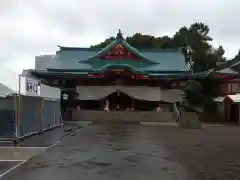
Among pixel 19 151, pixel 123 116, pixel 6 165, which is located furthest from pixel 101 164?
pixel 123 116

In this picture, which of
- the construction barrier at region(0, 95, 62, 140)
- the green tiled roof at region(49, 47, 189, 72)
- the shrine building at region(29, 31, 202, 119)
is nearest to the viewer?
the construction barrier at region(0, 95, 62, 140)

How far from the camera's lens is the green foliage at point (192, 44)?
5695 cm

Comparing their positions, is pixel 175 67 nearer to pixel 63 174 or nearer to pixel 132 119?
A: pixel 132 119

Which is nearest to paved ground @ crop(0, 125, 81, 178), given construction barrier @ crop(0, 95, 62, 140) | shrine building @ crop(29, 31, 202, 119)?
construction barrier @ crop(0, 95, 62, 140)

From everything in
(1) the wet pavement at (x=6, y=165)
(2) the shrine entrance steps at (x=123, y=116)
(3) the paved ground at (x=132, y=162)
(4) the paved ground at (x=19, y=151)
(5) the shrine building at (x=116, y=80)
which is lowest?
(3) the paved ground at (x=132, y=162)

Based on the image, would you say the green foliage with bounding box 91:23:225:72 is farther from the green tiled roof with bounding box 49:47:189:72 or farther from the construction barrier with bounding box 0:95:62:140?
the construction barrier with bounding box 0:95:62:140

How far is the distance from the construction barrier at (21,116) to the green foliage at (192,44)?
125 ft

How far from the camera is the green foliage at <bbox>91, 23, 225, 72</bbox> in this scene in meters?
57.0

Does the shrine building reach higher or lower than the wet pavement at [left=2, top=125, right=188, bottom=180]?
higher

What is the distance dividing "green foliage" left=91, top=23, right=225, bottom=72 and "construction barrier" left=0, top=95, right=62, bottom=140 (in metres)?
38.2

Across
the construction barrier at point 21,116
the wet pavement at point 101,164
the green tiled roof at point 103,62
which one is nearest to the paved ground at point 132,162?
the wet pavement at point 101,164

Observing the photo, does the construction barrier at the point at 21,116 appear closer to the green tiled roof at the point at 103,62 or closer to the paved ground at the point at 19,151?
the paved ground at the point at 19,151

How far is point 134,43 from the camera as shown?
64188mm

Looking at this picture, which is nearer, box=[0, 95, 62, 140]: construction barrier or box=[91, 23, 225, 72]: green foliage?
box=[0, 95, 62, 140]: construction barrier
